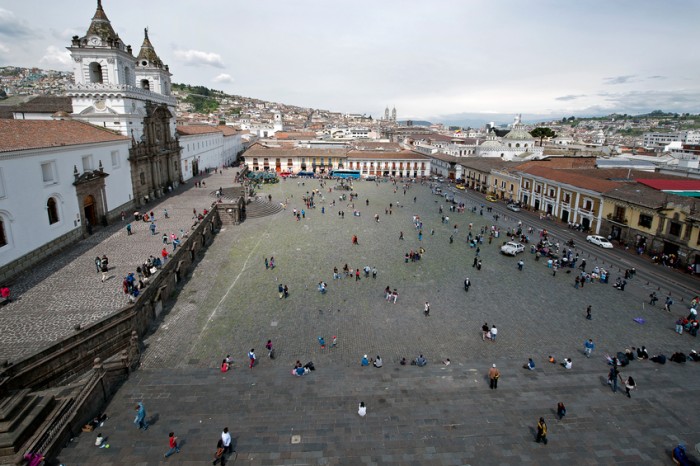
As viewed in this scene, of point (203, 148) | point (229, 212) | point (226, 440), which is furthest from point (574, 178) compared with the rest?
point (203, 148)

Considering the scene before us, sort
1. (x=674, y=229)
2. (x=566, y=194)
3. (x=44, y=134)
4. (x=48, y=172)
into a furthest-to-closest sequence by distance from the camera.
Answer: (x=566, y=194), (x=674, y=229), (x=44, y=134), (x=48, y=172)

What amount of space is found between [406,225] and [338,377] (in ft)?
76.9

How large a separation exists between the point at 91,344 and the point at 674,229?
32803 mm

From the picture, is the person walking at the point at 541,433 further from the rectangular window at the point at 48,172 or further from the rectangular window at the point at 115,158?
the rectangular window at the point at 115,158

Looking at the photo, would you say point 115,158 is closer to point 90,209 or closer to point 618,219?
point 90,209

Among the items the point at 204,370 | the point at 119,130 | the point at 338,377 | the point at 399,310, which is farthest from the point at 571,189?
the point at 119,130

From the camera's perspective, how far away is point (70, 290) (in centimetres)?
1650

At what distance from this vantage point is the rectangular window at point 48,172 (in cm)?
2014

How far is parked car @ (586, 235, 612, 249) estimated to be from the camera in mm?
29544

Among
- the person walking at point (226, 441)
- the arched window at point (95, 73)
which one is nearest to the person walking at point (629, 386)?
the person walking at point (226, 441)

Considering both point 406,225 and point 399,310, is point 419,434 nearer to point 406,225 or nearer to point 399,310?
point 399,310

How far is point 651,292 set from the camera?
70.7ft

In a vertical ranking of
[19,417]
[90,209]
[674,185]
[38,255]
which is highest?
[674,185]

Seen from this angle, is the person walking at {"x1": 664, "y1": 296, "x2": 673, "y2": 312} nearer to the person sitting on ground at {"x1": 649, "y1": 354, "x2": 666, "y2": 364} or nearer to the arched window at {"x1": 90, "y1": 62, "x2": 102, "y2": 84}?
the person sitting on ground at {"x1": 649, "y1": 354, "x2": 666, "y2": 364}
